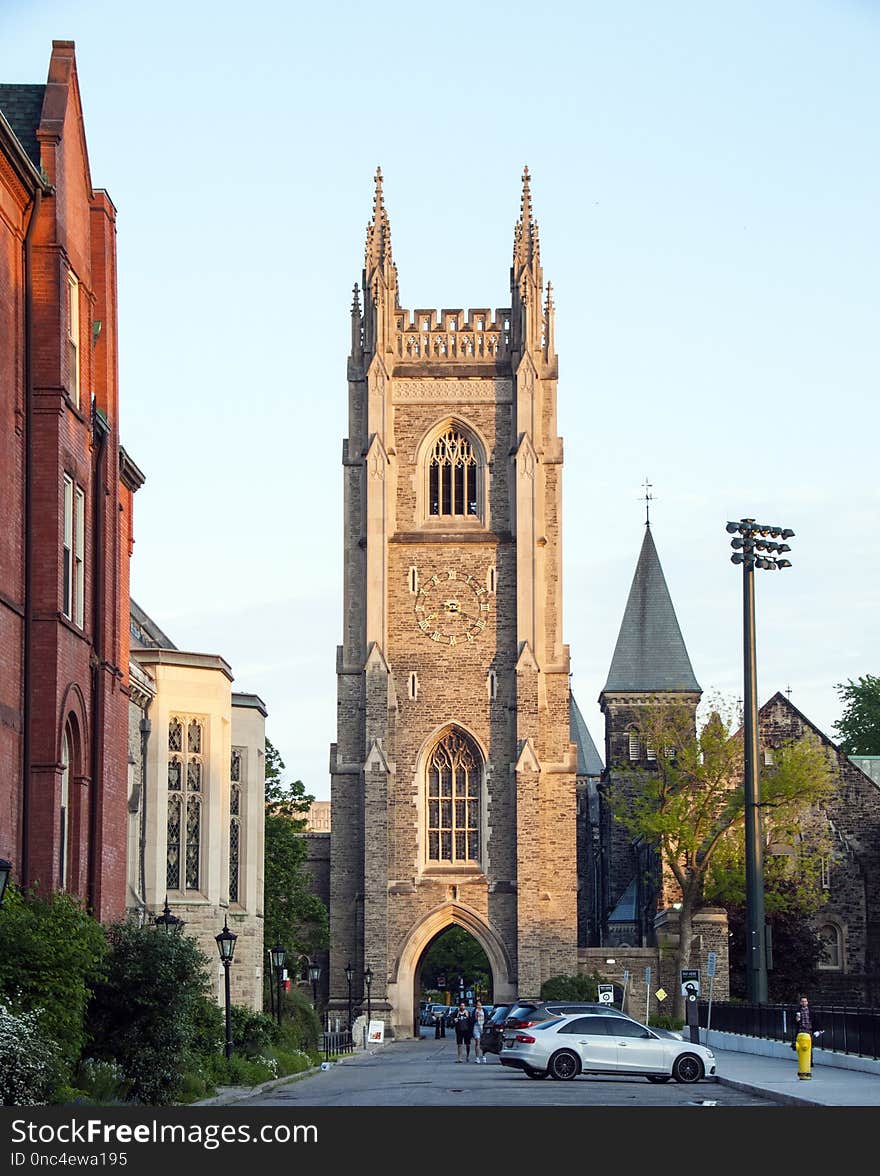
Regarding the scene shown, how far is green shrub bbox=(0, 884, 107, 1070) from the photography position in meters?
22.0

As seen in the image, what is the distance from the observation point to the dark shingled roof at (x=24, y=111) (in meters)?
27.0

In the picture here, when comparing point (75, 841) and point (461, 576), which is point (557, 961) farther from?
point (75, 841)

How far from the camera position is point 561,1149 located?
16.6 meters

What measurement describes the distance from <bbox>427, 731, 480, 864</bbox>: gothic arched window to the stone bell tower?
0.07 m

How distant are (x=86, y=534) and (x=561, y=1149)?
14.0m

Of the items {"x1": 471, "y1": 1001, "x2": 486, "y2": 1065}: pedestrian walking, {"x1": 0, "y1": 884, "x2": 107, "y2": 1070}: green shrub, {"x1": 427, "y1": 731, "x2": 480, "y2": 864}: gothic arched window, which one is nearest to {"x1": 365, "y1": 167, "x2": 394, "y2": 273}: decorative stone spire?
{"x1": 427, "y1": 731, "x2": 480, "y2": 864}: gothic arched window

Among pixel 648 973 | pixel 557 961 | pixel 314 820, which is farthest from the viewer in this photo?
pixel 314 820

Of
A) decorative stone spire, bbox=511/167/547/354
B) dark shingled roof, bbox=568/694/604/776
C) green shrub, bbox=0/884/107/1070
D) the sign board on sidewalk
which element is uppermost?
decorative stone spire, bbox=511/167/547/354

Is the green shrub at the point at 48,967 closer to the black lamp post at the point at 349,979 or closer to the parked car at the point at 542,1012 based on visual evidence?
the parked car at the point at 542,1012

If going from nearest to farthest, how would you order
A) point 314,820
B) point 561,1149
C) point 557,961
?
point 561,1149
point 557,961
point 314,820

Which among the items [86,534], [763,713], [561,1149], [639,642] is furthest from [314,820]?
[561,1149]

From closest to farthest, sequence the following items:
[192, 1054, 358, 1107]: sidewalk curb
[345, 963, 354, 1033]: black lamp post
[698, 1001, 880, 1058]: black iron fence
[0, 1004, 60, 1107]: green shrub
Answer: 1. [0, 1004, 60, 1107]: green shrub
2. [192, 1054, 358, 1107]: sidewalk curb
3. [698, 1001, 880, 1058]: black iron fence
4. [345, 963, 354, 1033]: black lamp post

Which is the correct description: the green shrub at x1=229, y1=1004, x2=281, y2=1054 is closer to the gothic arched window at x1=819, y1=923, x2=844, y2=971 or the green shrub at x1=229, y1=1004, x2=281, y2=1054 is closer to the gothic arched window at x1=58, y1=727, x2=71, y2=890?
the gothic arched window at x1=58, y1=727, x2=71, y2=890

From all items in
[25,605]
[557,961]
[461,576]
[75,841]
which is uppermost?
[461,576]
